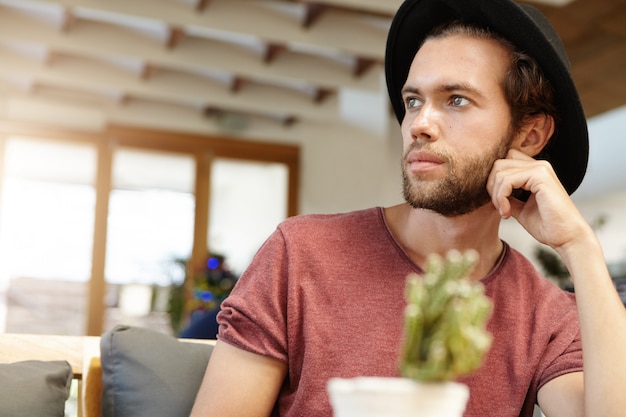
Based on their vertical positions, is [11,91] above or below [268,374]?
above

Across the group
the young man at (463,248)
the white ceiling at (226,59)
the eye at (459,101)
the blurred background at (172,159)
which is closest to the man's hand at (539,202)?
the young man at (463,248)

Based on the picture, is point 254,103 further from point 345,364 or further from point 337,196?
point 345,364

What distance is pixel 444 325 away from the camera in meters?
0.52

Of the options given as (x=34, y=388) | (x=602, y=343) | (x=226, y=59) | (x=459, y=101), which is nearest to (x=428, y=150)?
Answer: (x=459, y=101)

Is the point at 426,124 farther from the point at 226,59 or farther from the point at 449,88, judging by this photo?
the point at 226,59

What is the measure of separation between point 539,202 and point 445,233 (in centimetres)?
21

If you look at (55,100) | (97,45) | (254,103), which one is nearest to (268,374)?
(97,45)

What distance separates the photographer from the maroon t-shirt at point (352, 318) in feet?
4.05

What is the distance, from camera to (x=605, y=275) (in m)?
1.11

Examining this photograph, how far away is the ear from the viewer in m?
1.44

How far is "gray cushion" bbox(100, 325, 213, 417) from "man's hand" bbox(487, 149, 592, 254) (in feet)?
1.78

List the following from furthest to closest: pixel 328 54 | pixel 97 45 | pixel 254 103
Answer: pixel 254 103 < pixel 328 54 < pixel 97 45

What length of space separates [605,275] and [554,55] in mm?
396

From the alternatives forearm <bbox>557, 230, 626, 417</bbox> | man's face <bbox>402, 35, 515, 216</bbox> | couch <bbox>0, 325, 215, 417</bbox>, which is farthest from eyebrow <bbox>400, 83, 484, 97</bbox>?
couch <bbox>0, 325, 215, 417</bbox>
